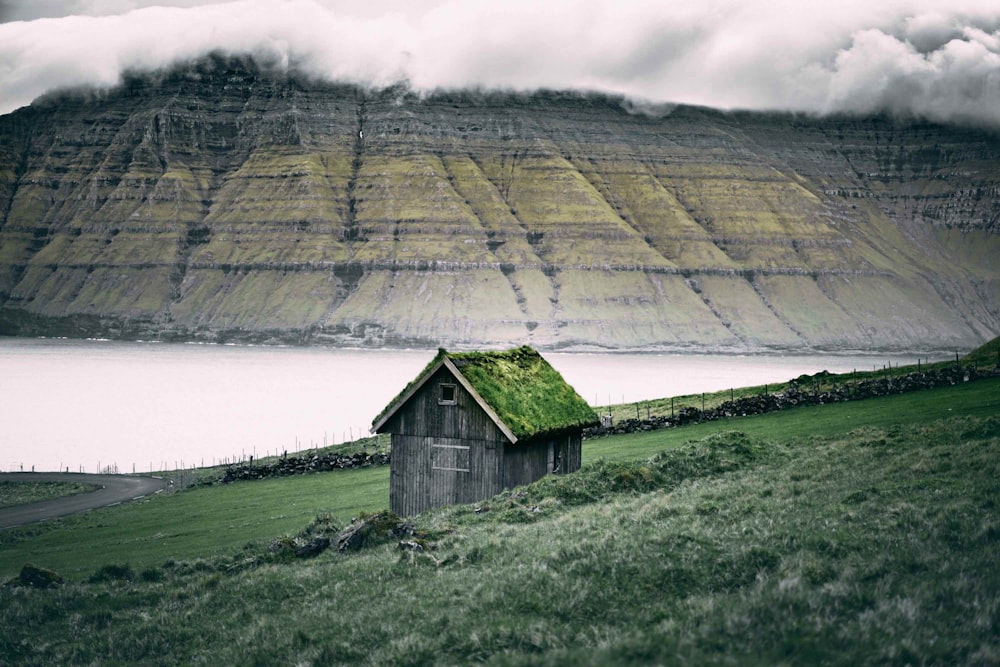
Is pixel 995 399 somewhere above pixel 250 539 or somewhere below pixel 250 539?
above

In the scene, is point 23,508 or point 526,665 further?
point 23,508

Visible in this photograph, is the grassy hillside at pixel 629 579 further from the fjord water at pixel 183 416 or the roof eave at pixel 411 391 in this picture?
the fjord water at pixel 183 416

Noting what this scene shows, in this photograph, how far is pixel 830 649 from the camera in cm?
1381

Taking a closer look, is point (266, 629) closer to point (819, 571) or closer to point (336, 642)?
point (336, 642)

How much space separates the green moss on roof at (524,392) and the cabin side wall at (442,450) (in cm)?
56

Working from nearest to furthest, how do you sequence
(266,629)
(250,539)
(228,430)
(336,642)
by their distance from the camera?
(336,642)
(266,629)
(250,539)
(228,430)

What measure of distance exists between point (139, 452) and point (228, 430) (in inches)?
684

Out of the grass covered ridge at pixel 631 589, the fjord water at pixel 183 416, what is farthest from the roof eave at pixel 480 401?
the fjord water at pixel 183 416

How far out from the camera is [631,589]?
715 inches

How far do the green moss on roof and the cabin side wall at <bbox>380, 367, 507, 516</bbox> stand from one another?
561 mm

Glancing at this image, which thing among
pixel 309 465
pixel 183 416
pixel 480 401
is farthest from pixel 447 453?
pixel 183 416

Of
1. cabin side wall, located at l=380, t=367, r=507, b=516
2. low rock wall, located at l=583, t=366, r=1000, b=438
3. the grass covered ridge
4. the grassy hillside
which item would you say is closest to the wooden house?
cabin side wall, located at l=380, t=367, r=507, b=516

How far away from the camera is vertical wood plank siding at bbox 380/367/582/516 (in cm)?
3578

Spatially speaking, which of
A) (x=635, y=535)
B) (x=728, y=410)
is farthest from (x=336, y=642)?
(x=728, y=410)
